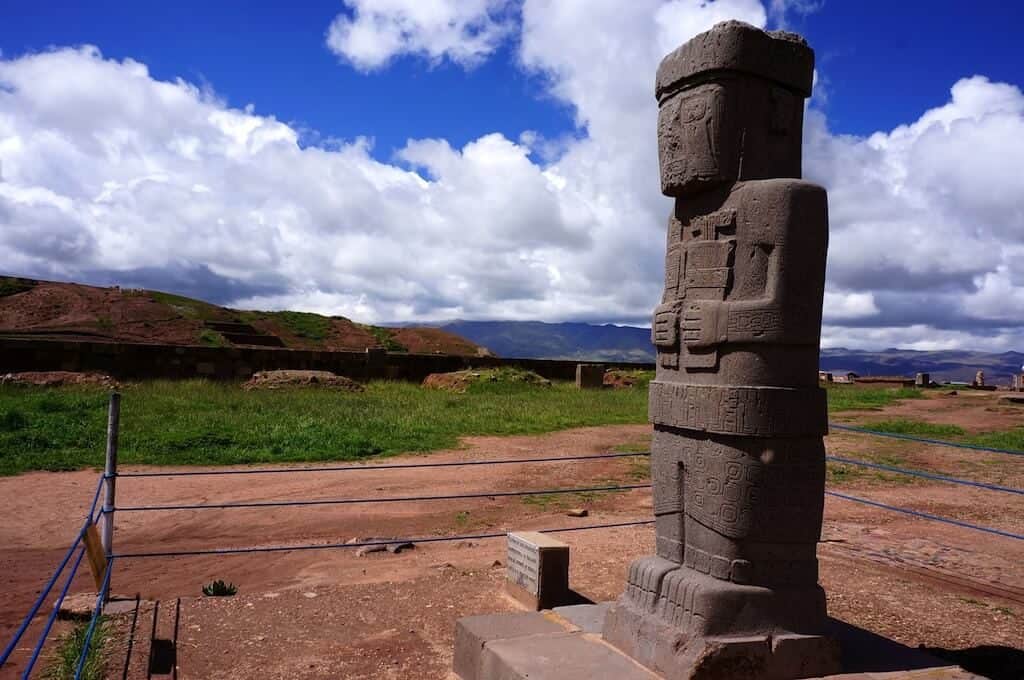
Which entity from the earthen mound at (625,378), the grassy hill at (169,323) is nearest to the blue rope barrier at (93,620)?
the grassy hill at (169,323)

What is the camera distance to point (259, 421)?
1436 centimetres

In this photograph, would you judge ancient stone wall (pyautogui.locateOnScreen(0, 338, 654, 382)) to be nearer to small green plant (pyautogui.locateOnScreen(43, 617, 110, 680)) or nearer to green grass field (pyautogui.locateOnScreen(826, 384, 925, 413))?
green grass field (pyautogui.locateOnScreen(826, 384, 925, 413))

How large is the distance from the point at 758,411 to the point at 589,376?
830 inches

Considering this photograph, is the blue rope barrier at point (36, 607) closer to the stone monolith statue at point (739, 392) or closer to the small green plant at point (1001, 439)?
the stone monolith statue at point (739, 392)

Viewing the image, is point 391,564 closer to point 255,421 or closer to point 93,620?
point 93,620

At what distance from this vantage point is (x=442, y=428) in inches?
586

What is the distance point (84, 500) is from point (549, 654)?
7061mm

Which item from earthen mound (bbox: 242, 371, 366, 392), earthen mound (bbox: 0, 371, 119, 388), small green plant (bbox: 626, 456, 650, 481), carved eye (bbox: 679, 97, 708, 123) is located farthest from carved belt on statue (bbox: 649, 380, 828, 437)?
earthen mound (bbox: 0, 371, 119, 388)

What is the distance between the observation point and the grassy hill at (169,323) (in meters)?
25.9

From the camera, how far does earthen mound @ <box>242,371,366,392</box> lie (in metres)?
19.7

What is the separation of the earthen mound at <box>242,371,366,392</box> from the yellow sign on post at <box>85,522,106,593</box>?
1388 centimetres

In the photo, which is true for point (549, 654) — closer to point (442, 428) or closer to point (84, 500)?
point (84, 500)

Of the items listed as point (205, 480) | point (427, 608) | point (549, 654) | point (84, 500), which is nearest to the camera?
point (549, 654)

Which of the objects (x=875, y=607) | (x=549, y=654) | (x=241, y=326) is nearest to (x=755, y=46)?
(x=549, y=654)
